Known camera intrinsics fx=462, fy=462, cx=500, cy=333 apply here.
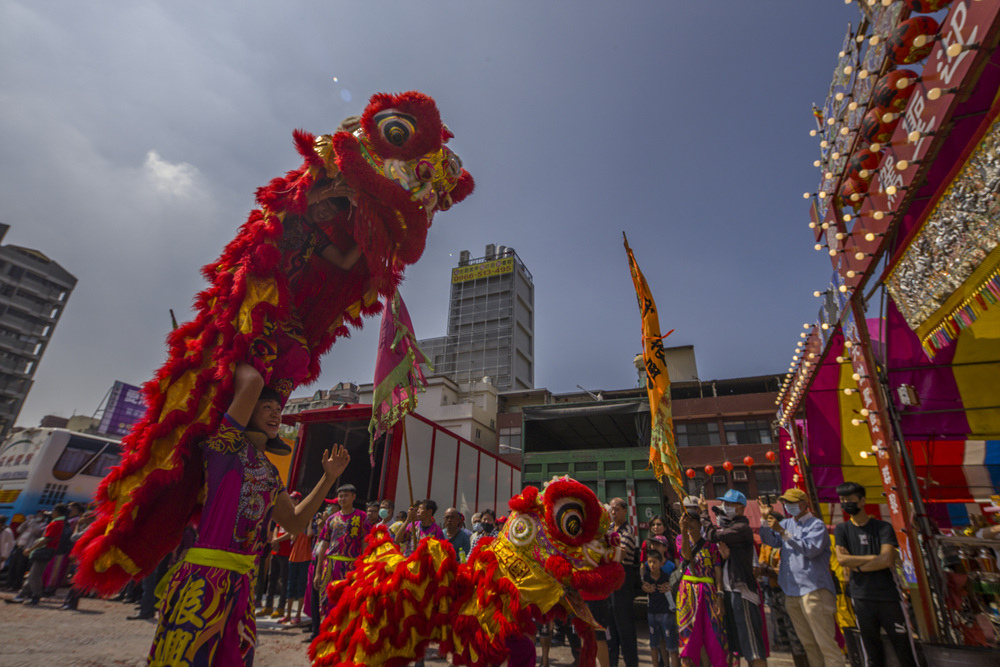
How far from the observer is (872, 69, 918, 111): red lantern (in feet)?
12.5

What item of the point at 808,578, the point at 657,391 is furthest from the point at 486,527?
the point at 808,578

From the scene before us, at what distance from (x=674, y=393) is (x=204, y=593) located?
27.1 meters

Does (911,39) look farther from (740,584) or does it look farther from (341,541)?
(341,541)

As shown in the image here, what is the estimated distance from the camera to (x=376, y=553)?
2352 mm

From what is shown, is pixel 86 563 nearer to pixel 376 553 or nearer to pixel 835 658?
pixel 376 553

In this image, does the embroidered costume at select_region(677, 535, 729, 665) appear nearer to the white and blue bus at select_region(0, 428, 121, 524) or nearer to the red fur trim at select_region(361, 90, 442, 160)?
the red fur trim at select_region(361, 90, 442, 160)

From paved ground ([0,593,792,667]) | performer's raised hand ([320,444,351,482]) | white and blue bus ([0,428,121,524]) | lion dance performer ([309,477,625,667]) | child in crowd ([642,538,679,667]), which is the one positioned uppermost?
white and blue bus ([0,428,121,524])

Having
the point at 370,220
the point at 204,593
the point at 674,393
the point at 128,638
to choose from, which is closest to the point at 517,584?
the point at 204,593

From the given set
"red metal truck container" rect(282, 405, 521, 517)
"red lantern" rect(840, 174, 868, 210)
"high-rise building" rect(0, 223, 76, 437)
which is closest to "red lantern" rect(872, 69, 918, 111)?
"red lantern" rect(840, 174, 868, 210)

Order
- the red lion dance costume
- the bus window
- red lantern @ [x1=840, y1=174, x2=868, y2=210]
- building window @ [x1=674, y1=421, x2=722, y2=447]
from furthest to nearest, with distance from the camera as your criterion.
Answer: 1. building window @ [x1=674, y1=421, x2=722, y2=447]
2. the bus window
3. red lantern @ [x1=840, y1=174, x2=868, y2=210]
4. the red lion dance costume

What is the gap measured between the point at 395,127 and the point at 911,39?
14.2ft

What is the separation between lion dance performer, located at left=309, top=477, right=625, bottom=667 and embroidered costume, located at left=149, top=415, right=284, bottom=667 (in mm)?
483

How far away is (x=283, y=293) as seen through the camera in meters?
1.87

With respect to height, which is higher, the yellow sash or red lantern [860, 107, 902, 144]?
red lantern [860, 107, 902, 144]
